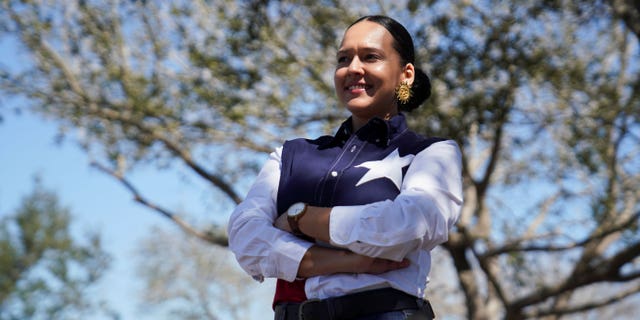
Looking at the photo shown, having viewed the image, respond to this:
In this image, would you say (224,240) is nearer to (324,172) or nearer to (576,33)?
(576,33)

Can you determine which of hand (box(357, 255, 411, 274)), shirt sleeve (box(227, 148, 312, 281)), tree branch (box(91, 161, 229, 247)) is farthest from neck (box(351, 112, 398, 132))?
tree branch (box(91, 161, 229, 247))

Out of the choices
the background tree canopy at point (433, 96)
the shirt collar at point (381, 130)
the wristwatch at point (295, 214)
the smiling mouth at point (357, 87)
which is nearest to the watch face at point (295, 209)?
the wristwatch at point (295, 214)

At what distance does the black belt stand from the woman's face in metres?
0.58

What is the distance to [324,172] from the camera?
221 cm

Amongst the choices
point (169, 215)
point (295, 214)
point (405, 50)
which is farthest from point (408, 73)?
point (169, 215)

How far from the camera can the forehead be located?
232 cm

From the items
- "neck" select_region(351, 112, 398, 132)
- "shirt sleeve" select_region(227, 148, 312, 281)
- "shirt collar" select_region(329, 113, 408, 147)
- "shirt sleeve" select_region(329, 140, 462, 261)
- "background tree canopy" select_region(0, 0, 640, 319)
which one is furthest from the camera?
"background tree canopy" select_region(0, 0, 640, 319)

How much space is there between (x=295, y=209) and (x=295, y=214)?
0.02 meters

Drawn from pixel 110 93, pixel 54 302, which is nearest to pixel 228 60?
pixel 110 93

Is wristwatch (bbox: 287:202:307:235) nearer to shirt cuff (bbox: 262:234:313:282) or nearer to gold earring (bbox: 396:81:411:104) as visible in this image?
shirt cuff (bbox: 262:234:313:282)

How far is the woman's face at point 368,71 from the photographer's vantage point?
2318mm

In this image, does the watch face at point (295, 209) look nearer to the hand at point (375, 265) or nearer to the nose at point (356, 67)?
the hand at point (375, 265)

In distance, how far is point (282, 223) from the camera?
7.05 ft

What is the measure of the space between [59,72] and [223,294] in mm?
18128
